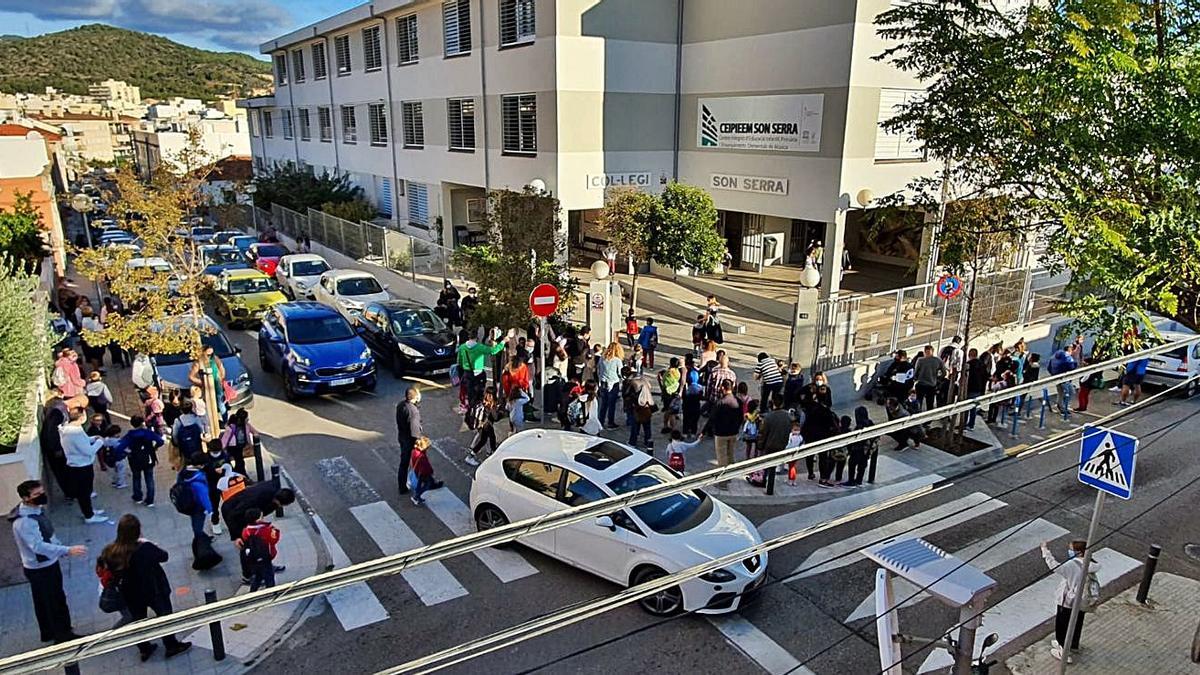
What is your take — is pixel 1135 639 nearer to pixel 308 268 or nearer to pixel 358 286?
pixel 358 286

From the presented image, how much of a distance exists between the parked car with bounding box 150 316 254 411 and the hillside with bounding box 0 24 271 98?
144889 mm

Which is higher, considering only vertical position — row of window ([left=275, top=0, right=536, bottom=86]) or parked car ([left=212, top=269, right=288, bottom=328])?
row of window ([left=275, top=0, right=536, bottom=86])

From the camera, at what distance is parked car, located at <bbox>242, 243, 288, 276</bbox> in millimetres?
27312

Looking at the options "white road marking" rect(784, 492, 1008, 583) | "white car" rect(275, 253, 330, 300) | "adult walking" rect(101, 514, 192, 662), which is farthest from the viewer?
"white car" rect(275, 253, 330, 300)

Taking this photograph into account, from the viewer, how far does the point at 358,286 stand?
21172 millimetres

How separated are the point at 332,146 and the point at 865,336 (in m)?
32.1

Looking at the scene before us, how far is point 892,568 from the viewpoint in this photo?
5852 millimetres

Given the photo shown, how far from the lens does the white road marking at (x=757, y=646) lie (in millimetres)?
7391

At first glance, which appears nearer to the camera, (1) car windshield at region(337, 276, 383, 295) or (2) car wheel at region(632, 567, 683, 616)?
(2) car wheel at region(632, 567, 683, 616)

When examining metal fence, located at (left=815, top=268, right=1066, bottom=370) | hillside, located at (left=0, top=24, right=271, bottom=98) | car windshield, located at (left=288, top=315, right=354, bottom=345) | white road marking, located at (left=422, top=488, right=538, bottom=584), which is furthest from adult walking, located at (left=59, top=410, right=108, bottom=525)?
hillside, located at (left=0, top=24, right=271, bottom=98)

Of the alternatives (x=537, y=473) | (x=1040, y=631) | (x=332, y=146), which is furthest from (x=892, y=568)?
(x=332, y=146)

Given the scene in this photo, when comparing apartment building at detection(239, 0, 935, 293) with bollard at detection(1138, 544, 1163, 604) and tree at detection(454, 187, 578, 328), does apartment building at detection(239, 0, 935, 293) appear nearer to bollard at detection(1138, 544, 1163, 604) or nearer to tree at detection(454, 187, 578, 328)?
tree at detection(454, 187, 578, 328)

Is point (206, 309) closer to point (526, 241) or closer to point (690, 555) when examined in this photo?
point (526, 241)

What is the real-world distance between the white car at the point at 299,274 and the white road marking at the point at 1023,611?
2000cm
